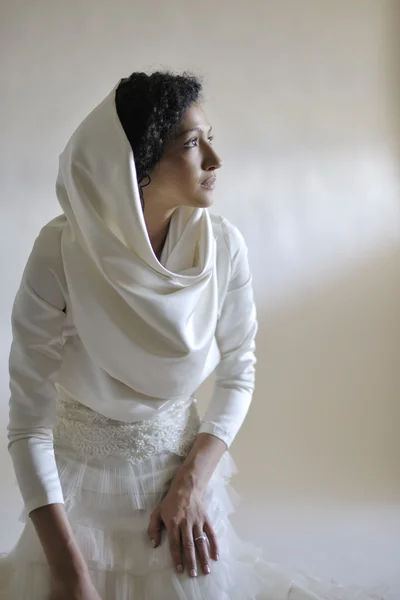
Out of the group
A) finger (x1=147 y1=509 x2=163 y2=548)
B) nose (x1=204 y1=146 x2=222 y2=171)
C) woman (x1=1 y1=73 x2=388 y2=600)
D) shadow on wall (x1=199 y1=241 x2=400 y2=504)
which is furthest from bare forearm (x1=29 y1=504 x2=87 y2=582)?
shadow on wall (x1=199 y1=241 x2=400 y2=504)

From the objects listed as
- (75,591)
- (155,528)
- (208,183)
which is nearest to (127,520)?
(155,528)

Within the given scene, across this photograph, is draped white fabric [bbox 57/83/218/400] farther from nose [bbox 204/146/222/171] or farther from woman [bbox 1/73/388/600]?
nose [bbox 204/146/222/171]

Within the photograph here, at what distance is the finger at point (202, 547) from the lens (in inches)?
41.3

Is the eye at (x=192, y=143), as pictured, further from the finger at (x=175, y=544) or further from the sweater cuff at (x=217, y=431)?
the finger at (x=175, y=544)

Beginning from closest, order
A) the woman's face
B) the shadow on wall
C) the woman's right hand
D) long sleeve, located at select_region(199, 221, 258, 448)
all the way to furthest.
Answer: the woman's right hand < the woman's face < long sleeve, located at select_region(199, 221, 258, 448) < the shadow on wall

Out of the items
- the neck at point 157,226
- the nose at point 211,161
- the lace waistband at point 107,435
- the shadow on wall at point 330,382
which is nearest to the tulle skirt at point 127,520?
the lace waistband at point 107,435

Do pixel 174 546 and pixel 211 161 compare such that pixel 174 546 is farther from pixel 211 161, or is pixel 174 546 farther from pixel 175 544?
pixel 211 161

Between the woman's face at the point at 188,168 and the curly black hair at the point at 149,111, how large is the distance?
16mm

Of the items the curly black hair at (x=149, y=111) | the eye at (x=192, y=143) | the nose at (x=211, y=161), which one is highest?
the curly black hair at (x=149, y=111)

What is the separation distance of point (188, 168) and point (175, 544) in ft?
1.89

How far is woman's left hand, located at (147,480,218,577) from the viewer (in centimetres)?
105

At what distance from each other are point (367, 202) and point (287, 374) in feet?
1.93

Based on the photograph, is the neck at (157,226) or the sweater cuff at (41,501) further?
the neck at (157,226)

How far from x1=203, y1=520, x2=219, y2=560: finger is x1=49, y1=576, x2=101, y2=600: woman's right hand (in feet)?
0.60
